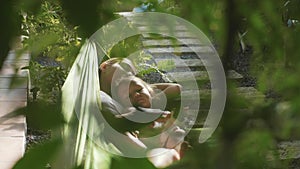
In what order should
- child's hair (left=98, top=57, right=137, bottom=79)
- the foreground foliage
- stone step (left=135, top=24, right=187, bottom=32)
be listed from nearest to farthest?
the foreground foliage, stone step (left=135, top=24, right=187, bottom=32), child's hair (left=98, top=57, right=137, bottom=79)

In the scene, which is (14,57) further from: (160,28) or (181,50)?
(181,50)

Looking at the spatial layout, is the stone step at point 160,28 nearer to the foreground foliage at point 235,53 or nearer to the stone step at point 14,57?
the foreground foliage at point 235,53

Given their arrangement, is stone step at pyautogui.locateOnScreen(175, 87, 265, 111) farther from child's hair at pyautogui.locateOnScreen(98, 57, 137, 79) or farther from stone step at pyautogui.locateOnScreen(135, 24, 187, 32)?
child's hair at pyautogui.locateOnScreen(98, 57, 137, 79)

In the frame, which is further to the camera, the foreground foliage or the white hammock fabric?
the white hammock fabric

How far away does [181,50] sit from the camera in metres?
0.84

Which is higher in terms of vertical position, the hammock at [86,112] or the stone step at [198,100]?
the stone step at [198,100]

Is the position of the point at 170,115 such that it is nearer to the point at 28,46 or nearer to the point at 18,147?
the point at 28,46

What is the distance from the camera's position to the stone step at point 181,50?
49 cm

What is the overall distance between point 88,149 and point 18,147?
5.14ft

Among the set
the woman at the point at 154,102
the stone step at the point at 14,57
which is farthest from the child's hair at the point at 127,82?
the stone step at the point at 14,57

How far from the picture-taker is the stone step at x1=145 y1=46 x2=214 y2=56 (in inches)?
19.3

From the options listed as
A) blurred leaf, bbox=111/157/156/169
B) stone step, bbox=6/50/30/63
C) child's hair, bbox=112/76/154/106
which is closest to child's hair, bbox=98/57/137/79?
child's hair, bbox=112/76/154/106

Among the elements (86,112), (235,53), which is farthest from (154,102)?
(235,53)

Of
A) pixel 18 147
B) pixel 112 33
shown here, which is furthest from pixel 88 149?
pixel 18 147
